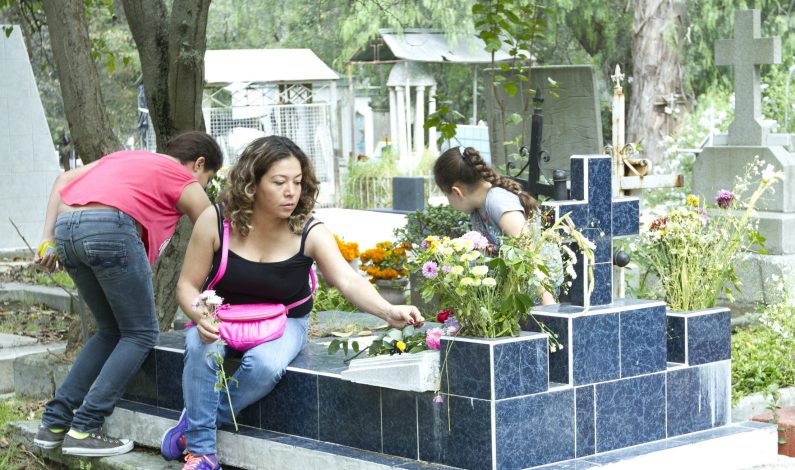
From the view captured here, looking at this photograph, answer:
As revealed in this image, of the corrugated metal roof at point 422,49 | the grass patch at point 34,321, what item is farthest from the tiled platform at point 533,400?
the corrugated metal roof at point 422,49

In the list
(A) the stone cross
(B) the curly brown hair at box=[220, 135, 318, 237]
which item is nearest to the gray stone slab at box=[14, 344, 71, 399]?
(B) the curly brown hair at box=[220, 135, 318, 237]

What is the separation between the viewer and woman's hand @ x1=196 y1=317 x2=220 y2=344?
4320mm

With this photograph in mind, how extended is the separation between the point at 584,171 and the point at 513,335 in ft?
2.58

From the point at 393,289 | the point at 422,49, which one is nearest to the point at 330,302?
the point at 393,289

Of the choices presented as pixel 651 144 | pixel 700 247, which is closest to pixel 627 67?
pixel 651 144

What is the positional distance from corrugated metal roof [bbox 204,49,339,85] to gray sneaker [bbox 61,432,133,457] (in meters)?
17.8

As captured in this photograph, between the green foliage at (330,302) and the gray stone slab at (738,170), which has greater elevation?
the gray stone slab at (738,170)

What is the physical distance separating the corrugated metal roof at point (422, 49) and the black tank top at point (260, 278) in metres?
20.4

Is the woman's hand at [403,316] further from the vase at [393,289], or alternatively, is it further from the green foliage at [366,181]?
the green foliage at [366,181]

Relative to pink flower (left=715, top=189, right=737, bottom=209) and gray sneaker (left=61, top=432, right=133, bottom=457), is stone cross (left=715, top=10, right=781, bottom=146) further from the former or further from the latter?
gray sneaker (left=61, top=432, right=133, bottom=457)

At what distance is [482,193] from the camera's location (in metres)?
5.21

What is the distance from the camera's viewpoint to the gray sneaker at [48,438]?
16.4 feet

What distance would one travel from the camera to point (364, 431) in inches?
167

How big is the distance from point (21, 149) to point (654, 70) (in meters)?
10.9
